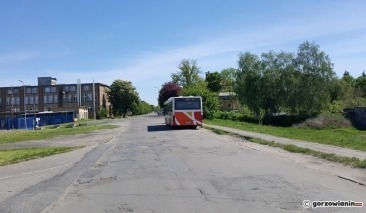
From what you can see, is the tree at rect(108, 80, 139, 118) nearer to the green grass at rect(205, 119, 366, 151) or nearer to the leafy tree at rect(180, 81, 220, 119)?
the leafy tree at rect(180, 81, 220, 119)

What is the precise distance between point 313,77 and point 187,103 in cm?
3130

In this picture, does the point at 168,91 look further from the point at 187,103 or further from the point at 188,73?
the point at 187,103

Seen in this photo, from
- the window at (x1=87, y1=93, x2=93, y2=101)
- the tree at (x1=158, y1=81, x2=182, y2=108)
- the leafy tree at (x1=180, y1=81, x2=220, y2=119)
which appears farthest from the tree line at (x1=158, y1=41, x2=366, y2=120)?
the window at (x1=87, y1=93, x2=93, y2=101)

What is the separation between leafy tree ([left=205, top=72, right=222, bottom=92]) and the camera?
140 m

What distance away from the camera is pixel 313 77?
65.1 meters

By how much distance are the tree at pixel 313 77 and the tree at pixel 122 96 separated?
270 ft

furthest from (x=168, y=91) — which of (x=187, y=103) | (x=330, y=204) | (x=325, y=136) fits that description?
(x=330, y=204)

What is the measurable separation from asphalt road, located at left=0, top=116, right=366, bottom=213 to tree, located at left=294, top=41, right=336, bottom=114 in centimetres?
4982

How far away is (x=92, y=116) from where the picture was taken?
464 feet

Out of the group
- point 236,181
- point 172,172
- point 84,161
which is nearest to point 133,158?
point 84,161

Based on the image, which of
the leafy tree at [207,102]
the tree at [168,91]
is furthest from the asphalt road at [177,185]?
the tree at [168,91]

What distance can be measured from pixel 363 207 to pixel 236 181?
360cm

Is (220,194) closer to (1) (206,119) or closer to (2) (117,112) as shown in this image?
(1) (206,119)

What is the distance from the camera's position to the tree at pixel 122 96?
14150 centimetres
